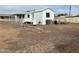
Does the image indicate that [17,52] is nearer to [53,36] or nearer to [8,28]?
[8,28]

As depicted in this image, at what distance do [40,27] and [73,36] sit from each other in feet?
1.03

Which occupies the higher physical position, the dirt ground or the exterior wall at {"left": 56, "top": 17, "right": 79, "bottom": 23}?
the exterior wall at {"left": 56, "top": 17, "right": 79, "bottom": 23}

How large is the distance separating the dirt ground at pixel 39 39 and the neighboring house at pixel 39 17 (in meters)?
0.06

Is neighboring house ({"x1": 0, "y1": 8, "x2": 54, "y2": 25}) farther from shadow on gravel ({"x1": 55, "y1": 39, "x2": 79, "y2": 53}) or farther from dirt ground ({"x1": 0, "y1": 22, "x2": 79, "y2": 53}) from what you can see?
shadow on gravel ({"x1": 55, "y1": 39, "x2": 79, "y2": 53})

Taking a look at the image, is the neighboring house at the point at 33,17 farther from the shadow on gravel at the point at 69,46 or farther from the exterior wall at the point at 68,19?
the shadow on gravel at the point at 69,46

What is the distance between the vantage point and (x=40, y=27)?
6.64 ft

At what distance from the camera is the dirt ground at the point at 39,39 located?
2.00 meters

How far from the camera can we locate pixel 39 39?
2.01 m

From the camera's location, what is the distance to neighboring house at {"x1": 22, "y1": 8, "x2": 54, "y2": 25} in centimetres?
201

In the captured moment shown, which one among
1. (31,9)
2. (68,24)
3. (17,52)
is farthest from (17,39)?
(68,24)

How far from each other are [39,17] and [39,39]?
204 mm

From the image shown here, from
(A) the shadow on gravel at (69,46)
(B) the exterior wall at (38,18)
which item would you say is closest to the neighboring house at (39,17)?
(B) the exterior wall at (38,18)

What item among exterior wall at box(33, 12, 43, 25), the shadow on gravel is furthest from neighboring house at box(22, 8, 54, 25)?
the shadow on gravel

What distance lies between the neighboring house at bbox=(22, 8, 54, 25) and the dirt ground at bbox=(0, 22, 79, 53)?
0.18ft
